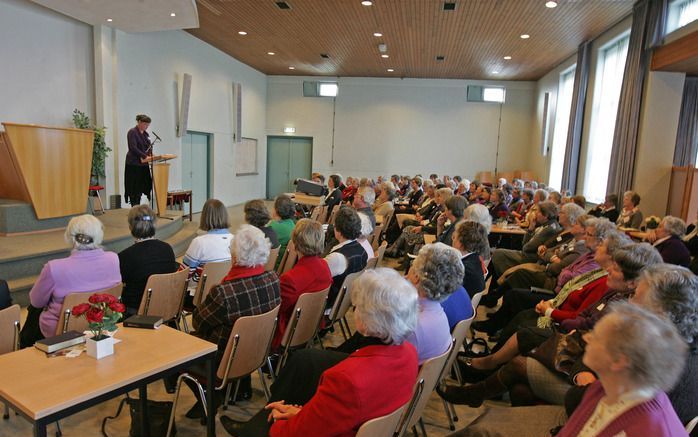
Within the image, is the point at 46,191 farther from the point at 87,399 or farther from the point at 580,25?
the point at 580,25

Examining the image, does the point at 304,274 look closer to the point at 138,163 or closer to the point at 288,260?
the point at 288,260

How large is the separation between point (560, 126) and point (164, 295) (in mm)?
11309

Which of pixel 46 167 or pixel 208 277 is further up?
pixel 46 167

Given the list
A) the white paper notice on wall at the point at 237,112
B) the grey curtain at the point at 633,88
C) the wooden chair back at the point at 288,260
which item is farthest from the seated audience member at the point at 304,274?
the white paper notice on wall at the point at 237,112

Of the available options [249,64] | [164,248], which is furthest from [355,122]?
[164,248]

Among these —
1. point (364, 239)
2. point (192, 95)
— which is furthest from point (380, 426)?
point (192, 95)

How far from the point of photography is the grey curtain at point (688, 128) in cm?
788

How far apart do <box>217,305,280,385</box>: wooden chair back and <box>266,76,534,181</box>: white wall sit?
42.2 feet

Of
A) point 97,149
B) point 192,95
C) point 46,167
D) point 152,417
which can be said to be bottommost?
point 152,417

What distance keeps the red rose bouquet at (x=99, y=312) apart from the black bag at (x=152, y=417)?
2.31 feet

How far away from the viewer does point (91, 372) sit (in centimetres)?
177

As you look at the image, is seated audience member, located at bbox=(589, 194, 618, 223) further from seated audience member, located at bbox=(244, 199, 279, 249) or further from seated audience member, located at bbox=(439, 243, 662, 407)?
seated audience member, located at bbox=(244, 199, 279, 249)

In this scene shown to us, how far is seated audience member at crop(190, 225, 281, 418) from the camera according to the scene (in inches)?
94.0

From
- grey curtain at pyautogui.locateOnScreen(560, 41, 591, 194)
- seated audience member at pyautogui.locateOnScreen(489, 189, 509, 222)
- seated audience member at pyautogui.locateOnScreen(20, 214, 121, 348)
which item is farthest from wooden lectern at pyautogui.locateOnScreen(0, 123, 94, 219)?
grey curtain at pyautogui.locateOnScreen(560, 41, 591, 194)
